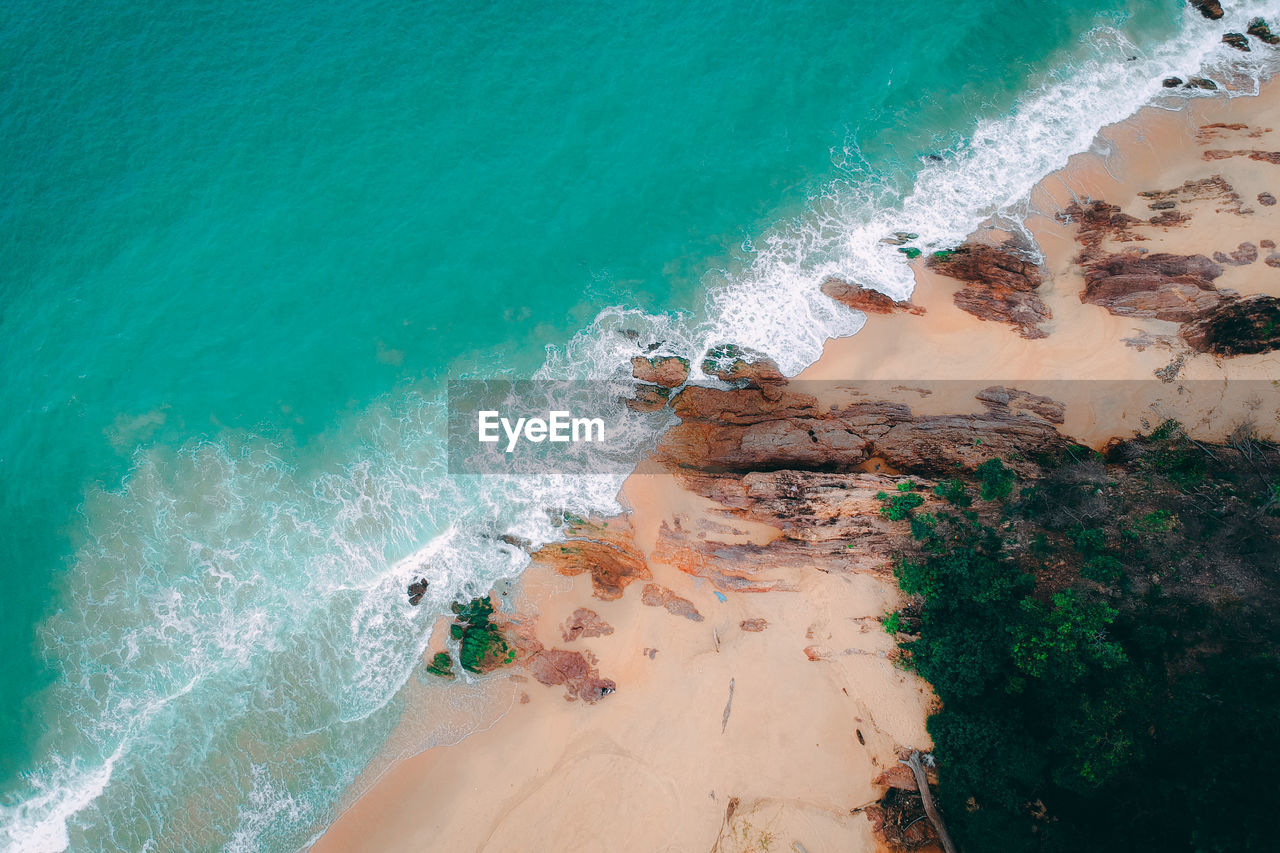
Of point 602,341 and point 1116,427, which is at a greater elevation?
point 602,341

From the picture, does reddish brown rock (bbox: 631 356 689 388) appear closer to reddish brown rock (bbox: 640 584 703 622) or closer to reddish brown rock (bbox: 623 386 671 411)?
reddish brown rock (bbox: 623 386 671 411)

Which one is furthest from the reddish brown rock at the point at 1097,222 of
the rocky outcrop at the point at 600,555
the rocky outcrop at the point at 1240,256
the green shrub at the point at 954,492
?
the rocky outcrop at the point at 600,555

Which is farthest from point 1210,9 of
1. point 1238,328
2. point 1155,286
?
point 1238,328

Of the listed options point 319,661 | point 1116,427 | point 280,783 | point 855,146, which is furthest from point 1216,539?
point 280,783

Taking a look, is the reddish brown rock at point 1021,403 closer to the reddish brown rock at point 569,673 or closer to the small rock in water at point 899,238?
the small rock in water at point 899,238

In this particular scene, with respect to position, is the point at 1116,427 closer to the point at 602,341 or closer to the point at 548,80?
the point at 602,341
